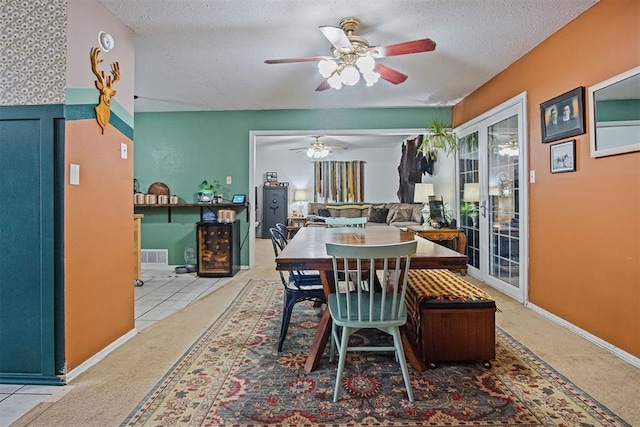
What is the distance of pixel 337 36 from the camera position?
7.96 ft

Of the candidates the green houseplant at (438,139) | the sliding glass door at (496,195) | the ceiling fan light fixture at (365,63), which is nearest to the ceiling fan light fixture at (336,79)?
the ceiling fan light fixture at (365,63)

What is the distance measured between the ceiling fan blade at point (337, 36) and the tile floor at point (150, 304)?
260 cm

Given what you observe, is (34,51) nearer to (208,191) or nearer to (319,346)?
(319,346)

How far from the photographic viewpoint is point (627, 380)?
6.45 feet

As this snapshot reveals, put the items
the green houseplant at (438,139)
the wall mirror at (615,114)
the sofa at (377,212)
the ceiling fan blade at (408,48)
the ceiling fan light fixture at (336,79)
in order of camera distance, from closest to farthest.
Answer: the wall mirror at (615,114)
the ceiling fan blade at (408,48)
the ceiling fan light fixture at (336,79)
the green houseplant at (438,139)
the sofa at (377,212)

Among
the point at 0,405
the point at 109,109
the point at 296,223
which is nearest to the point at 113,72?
the point at 109,109

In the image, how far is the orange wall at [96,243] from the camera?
2.03 m

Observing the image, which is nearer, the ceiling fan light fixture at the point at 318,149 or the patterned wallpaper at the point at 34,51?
the patterned wallpaper at the point at 34,51

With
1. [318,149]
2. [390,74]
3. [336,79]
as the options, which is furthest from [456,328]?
[318,149]

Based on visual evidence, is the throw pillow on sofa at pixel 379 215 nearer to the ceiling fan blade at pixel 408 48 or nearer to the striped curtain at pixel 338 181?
the striped curtain at pixel 338 181

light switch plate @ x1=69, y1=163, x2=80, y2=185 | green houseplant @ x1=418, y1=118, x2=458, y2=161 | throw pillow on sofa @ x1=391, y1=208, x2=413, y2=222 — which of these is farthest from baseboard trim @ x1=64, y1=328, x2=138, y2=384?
throw pillow on sofa @ x1=391, y1=208, x2=413, y2=222

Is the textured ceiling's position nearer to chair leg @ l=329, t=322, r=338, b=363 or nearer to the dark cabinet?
the dark cabinet

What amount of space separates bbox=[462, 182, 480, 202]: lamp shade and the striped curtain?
4.83m

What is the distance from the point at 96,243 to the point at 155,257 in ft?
11.0
